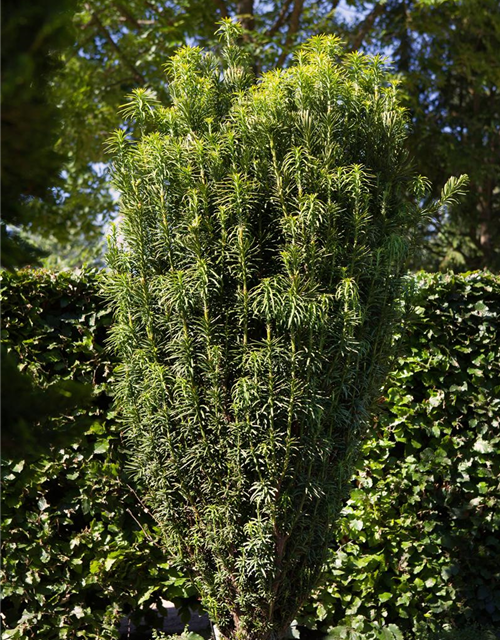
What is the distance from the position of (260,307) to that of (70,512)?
2.13 metres

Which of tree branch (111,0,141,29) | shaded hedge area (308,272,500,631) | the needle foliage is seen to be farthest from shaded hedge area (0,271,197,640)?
tree branch (111,0,141,29)

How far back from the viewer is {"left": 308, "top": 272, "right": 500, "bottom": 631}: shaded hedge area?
170 inches

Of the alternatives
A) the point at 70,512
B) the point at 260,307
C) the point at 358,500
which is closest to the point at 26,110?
the point at 260,307

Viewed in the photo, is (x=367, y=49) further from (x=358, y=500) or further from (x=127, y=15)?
(x=358, y=500)

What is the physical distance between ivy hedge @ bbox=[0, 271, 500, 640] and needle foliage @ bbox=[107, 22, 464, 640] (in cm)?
89

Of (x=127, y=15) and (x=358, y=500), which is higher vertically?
(x=127, y=15)

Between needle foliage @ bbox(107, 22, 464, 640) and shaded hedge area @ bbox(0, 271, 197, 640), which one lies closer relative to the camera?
needle foliage @ bbox(107, 22, 464, 640)

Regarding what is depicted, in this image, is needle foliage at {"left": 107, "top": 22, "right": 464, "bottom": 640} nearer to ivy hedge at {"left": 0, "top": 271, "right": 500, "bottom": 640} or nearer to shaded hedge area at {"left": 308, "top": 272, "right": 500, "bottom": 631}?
ivy hedge at {"left": 0, "top": 271, "right": 500, "bottom": 640}

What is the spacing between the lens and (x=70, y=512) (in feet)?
13.6

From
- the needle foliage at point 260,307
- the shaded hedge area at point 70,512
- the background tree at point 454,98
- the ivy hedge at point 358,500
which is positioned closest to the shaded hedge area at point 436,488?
the ivy hedge at point 358,500

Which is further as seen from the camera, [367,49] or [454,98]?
[454,98]

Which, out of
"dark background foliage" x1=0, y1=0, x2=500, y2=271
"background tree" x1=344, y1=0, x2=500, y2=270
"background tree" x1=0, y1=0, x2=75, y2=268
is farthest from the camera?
"background tree" x1=344, y1=0, x2=500, y2=270

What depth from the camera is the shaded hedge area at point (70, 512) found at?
4012mm

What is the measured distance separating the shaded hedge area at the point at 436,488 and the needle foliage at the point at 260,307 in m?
1.16
